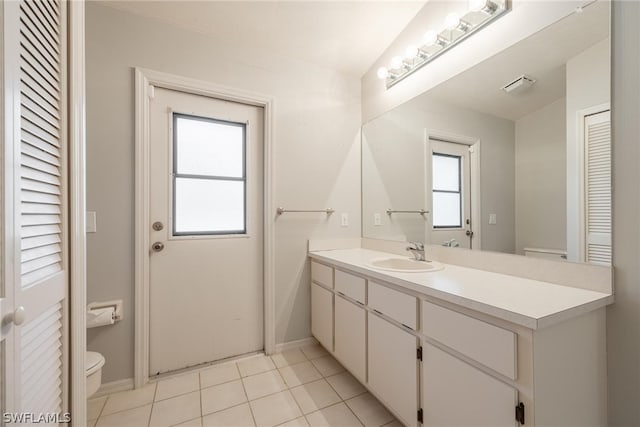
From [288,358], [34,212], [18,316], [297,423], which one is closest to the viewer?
[18,316]

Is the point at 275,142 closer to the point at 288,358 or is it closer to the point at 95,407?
the point at 288,358

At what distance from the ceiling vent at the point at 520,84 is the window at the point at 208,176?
174 centimetres

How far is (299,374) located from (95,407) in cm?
120

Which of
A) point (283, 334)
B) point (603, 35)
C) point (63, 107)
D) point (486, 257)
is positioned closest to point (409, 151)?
point (486, 257)

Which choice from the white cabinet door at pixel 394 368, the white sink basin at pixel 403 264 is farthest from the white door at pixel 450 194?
the white cabinet door at pixel 394 368

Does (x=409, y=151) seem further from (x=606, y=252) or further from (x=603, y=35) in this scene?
(x=606, y=252)

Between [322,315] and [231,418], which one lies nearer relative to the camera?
[231,418]

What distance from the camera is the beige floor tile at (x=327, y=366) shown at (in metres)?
1.86

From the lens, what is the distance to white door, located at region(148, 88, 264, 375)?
5.83ft

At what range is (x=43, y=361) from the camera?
0.82 meters

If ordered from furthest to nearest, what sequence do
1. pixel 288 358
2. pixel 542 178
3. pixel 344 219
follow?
pixel 344 219
pixel 288 358
pixel 542 178

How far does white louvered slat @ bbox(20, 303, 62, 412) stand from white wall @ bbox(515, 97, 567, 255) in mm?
1939

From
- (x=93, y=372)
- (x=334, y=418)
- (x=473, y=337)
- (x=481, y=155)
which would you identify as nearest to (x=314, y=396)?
(x=334, y=418)

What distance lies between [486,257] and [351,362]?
1.03 metres
